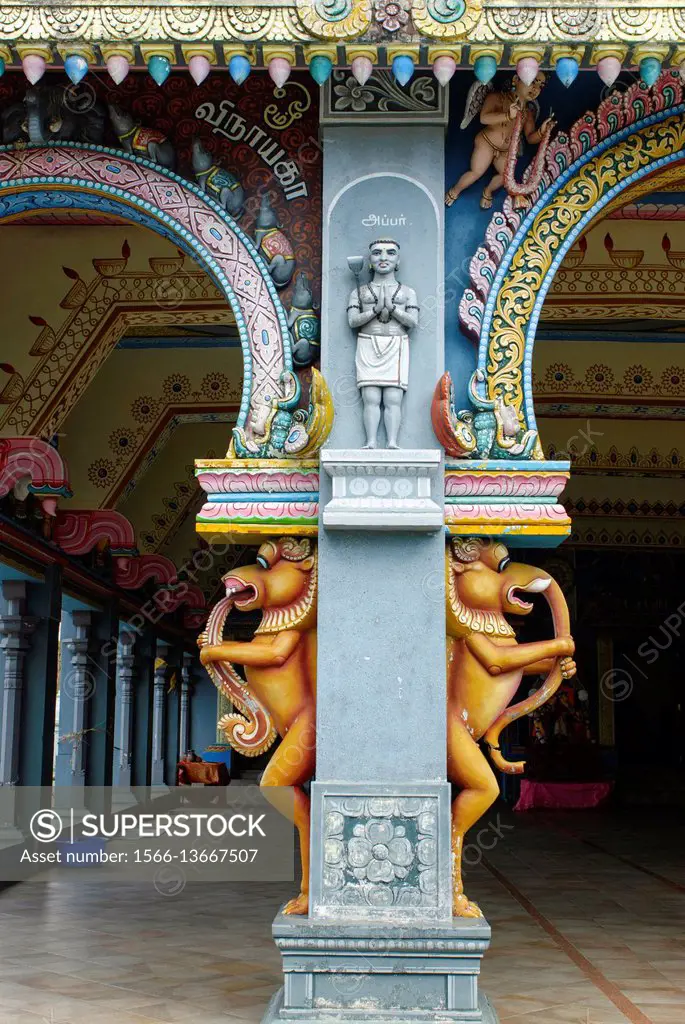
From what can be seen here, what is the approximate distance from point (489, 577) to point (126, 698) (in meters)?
8.37

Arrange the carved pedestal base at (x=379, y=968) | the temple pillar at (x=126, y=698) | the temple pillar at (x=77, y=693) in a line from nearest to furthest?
the carved pedestal base at (x=379, y=968) → the temple pillar at (x=77, y=693) → the temple pillar at (x=126, y=698)

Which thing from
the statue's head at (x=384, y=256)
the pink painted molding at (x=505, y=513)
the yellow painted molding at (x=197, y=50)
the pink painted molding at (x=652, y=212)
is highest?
the pink painted molding at (x=652, y=212)

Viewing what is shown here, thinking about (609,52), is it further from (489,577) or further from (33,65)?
(33,65)

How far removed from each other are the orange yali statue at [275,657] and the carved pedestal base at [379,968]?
329mm

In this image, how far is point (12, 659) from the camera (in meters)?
8.38

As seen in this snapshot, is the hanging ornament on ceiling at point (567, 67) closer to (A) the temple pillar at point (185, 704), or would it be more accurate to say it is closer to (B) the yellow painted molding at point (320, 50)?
(B) the yellow painted molding at point (320, 50)

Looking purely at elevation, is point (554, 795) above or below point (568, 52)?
below

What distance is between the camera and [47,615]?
8.43m

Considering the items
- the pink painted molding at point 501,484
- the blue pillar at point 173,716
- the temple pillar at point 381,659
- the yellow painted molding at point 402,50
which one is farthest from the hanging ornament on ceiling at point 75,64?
the blue pillar at point 173,716

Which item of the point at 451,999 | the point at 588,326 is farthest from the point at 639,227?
the point at 451,999

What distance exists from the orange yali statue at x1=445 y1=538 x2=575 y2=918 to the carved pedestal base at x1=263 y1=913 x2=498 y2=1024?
365 millimetres

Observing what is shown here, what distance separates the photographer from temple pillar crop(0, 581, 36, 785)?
326 inches

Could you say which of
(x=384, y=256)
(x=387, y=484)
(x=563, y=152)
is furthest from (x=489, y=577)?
(x=563, y=152)

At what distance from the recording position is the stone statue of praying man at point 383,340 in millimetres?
3859
